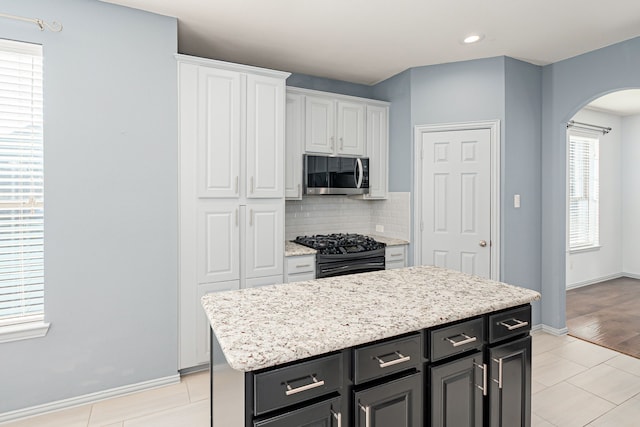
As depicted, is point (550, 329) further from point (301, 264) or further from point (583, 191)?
point (583, 191)

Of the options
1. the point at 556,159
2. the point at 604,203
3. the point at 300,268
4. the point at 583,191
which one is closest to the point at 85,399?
the point at 300,268

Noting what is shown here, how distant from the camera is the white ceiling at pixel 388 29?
8.21ft

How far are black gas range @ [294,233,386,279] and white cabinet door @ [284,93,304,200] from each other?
57 cm

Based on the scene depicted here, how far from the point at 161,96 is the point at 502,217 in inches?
127

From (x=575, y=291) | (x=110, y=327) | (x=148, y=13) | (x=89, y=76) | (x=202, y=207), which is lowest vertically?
(x=575, y=291)

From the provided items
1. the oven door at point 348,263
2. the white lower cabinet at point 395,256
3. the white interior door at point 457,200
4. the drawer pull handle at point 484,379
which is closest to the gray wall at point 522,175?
the white interior door at point 457,200

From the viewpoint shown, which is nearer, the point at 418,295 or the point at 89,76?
the point at 418,295

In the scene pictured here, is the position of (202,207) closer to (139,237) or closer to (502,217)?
(139,237)

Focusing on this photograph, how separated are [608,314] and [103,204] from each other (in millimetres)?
5402

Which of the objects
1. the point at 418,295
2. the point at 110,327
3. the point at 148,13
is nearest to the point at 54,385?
the point at 110,327

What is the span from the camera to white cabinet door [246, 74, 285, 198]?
2988 mm

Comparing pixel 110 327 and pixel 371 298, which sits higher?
pixel 371 298

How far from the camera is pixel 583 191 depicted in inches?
213

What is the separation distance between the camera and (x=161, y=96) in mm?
2625
